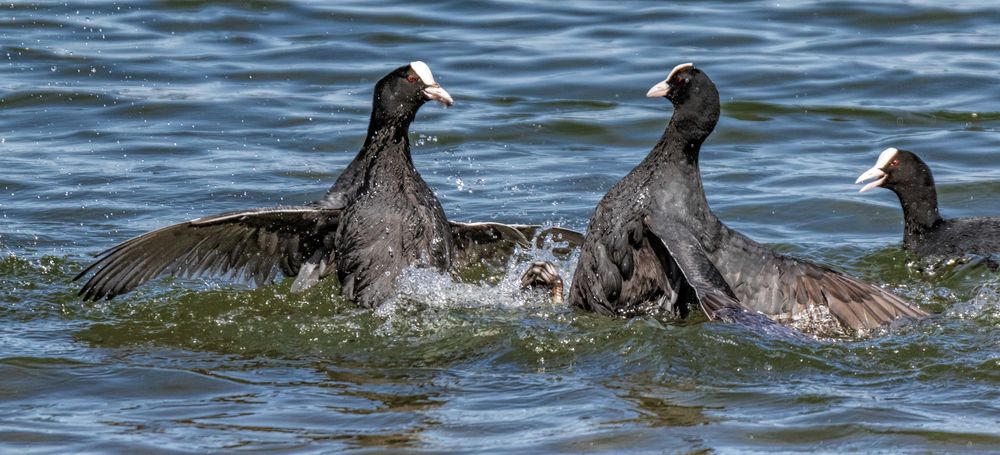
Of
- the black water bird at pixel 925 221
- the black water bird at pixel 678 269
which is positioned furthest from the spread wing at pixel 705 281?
the black water bird at pixel 925 221

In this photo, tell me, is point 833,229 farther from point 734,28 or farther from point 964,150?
point 734,28

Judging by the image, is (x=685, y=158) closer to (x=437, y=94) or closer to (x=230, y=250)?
(x=437, y=94)

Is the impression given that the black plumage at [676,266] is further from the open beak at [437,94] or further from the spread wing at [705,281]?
the open beak at [437,94]

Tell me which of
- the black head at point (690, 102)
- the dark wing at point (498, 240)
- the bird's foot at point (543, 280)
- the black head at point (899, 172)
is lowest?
the bird's foot at point (543, 280)

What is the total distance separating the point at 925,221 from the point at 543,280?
91.2 inches

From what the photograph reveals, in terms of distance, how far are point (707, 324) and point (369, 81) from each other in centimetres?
642

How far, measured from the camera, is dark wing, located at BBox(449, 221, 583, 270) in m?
7.10

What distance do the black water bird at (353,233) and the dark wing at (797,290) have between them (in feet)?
4.17

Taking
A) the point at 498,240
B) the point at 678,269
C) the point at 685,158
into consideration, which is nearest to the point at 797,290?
the point at 678,269

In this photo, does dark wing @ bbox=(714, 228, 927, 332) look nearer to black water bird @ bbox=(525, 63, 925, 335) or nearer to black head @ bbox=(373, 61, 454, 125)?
black water bird @ bbox=(525, 63, 925, 335)

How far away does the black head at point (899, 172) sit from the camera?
798cm

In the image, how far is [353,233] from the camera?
6.55 m

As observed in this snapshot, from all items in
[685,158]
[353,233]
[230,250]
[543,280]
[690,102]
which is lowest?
[543,280]

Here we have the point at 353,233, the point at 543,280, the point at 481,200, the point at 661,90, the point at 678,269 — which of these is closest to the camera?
the point at 678,269
